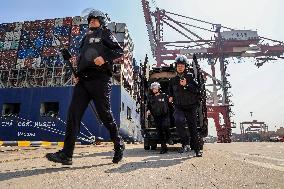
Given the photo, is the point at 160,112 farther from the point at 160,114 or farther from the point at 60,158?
the point at 60,158

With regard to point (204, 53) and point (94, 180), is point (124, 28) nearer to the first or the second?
point (204, 53)

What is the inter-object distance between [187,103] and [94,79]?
213 centimetres

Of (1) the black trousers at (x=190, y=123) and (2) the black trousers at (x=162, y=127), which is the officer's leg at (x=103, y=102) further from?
(2) the black trousers at (x=162, y=127)

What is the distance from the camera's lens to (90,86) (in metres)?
3.16

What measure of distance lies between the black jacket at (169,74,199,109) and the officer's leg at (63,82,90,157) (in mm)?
2089

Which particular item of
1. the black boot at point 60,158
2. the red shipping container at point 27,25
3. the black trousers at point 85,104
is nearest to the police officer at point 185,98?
the black trousers at point 85,104

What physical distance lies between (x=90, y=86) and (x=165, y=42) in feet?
109

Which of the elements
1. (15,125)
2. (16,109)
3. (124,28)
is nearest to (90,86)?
(15,125)

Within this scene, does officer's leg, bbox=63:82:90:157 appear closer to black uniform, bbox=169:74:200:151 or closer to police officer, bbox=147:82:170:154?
black uniform, bbox=169:74:200:151

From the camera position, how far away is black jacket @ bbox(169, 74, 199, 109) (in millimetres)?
4812

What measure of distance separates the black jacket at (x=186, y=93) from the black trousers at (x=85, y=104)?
6.25 feet

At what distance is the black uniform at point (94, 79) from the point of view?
10.3 ft

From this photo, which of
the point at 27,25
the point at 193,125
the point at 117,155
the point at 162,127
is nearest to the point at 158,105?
the point at 162,127

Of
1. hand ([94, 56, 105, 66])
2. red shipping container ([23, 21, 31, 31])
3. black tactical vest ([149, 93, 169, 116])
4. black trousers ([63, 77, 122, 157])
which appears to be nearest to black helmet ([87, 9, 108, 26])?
hand ([94, 56, 105, 66])
